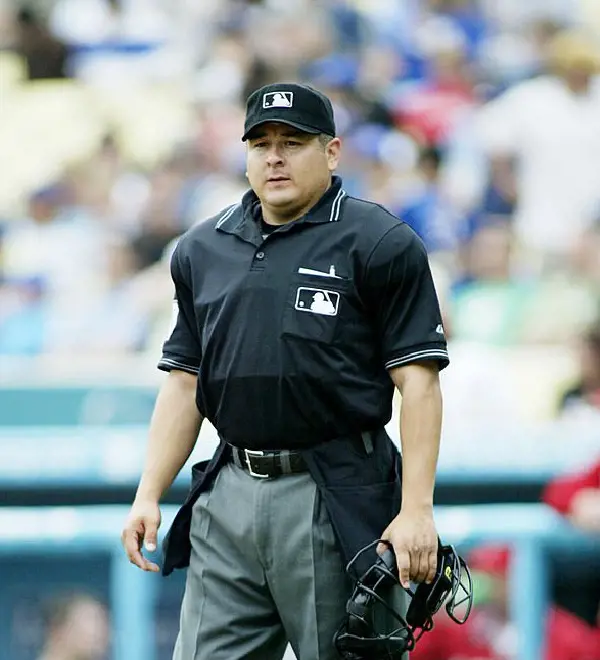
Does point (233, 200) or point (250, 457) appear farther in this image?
point (233, 200)

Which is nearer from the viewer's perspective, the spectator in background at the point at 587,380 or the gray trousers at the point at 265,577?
the gray trousers at the point at 265,577

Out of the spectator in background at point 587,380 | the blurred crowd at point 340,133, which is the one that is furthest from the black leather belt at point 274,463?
the blurred crowd at point 340,133

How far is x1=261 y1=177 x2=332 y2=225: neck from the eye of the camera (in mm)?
3318

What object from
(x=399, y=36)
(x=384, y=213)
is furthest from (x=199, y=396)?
(x=399, y=36)

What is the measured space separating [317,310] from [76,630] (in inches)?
139

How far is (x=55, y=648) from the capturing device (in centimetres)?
642

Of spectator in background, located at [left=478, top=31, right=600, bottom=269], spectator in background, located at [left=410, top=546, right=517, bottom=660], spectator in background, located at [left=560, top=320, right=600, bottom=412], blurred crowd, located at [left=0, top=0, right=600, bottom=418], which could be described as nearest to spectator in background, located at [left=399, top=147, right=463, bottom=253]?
blurred crowd, located at [left=0, top=0, right=600, bottom=418]

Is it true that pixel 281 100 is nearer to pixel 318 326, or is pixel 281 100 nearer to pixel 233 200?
pixel 318 326

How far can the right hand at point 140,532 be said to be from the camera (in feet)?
11.0

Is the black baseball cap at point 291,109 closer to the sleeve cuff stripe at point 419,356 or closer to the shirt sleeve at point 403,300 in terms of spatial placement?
the shirt sleeve at point 403,300

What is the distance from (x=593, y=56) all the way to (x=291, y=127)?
5759 mm

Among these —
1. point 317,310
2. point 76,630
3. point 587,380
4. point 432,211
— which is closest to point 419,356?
point 317,310

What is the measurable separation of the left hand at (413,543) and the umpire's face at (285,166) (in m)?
0.74

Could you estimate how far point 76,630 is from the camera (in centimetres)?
A: 629
